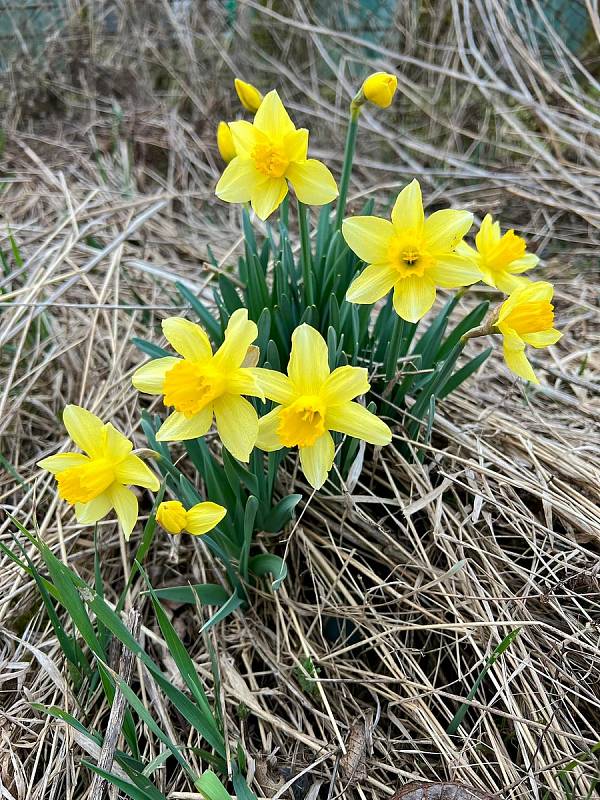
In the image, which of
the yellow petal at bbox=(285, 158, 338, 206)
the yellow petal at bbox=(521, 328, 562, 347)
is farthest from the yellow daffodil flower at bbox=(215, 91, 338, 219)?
the yellow petal at bbox=(521, 328, 562, 347)

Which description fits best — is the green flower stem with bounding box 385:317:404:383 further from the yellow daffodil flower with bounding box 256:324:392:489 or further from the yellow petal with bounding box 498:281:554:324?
the yellow daffodil flower with bounding box 256:324:392:489

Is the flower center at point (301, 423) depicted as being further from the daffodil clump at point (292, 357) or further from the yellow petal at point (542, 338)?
the yellow petal at point (542, 338)

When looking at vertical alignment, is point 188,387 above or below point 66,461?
above

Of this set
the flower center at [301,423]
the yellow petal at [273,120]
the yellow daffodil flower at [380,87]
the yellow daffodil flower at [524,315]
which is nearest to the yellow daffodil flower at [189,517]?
the flower center at [301,423]

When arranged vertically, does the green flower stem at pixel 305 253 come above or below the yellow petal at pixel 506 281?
above

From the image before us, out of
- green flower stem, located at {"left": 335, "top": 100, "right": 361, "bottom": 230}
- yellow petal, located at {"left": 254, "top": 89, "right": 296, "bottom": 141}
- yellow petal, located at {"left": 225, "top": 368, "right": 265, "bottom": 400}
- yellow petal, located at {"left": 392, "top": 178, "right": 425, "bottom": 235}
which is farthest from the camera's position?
green flower stem, located at {"left": 335, "top": 100, "right": 361, "bottom": 230}

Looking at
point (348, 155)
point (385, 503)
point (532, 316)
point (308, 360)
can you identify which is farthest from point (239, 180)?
point (385, 503)

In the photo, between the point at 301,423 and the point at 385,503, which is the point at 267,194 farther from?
the point at 385,503
